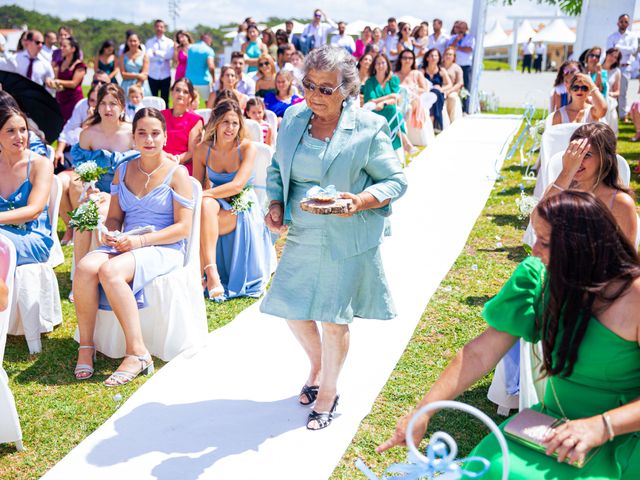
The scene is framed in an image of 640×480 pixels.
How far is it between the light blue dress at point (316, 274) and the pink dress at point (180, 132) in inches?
143

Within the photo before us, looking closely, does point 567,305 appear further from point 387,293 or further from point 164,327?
point 164,327

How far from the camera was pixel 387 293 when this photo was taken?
Result: 3.71 meters

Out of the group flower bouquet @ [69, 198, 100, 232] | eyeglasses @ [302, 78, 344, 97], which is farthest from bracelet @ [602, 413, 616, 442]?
flower bouquet @ [69, 198, 100, 232]

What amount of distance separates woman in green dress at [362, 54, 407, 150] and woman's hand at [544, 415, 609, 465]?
7922 millimetres

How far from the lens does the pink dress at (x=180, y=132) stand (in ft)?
23.2

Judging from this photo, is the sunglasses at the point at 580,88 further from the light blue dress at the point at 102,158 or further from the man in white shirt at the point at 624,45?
the man in white shirt at the point at 624,45

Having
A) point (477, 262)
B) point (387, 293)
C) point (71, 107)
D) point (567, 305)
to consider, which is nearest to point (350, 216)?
point (387, 293)

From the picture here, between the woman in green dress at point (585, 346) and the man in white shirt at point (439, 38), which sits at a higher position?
the man in white shirt at point (439, 38)

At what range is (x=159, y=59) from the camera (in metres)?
13.6

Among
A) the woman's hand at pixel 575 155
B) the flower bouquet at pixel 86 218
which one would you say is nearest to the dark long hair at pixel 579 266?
the woman's hand at pixel 575 155

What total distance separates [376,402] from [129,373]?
1.51 meters

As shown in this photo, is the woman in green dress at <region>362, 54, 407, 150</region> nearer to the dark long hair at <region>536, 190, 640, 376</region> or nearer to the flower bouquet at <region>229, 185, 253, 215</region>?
the flower bouquet at <region>229, 185, 253, 215</region>

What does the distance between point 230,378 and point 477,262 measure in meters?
2.84

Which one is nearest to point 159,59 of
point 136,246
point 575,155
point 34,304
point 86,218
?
point 86,218
